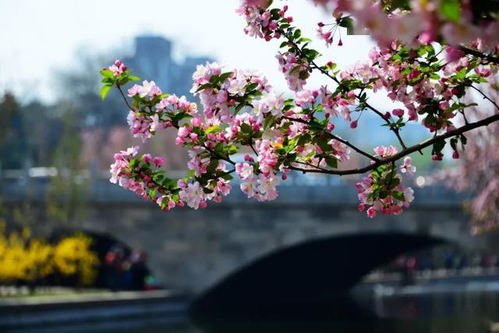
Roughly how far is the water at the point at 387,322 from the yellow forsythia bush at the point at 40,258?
444cm

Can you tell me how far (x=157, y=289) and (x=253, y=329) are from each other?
7015 mm

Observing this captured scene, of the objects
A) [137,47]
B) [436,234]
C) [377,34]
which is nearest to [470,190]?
[436,234]

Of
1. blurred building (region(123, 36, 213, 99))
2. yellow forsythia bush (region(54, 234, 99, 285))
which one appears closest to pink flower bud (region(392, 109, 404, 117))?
yellow forsythia bush (region(54, 234, 99, 285))

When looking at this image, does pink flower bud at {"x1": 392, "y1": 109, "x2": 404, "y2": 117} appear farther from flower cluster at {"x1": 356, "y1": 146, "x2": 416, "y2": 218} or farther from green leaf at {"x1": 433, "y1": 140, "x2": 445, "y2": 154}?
green leaf at {"x1": 433, "y1": 140, "x2": 445, "y2": 154}

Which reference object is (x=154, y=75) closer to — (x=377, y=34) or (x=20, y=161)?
(x=20, y=161)

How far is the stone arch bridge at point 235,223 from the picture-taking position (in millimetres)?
43438

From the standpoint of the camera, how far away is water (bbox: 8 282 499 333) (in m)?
37.0

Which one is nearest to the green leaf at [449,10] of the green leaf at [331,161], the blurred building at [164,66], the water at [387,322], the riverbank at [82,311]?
the green leaf at [331,161]

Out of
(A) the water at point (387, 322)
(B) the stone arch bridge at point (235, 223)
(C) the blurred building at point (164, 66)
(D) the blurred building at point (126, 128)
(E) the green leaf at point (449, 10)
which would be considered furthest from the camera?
(C) the blurred building at point (164, 66)

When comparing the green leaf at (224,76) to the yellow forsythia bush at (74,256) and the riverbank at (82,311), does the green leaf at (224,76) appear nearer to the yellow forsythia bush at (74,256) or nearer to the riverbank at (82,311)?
the riverbank at (82,311)

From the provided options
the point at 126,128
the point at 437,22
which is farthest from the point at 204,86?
the point at 126,128

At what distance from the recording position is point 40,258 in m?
39.5

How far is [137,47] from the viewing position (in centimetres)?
13525

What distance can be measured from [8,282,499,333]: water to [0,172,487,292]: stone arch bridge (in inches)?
140
